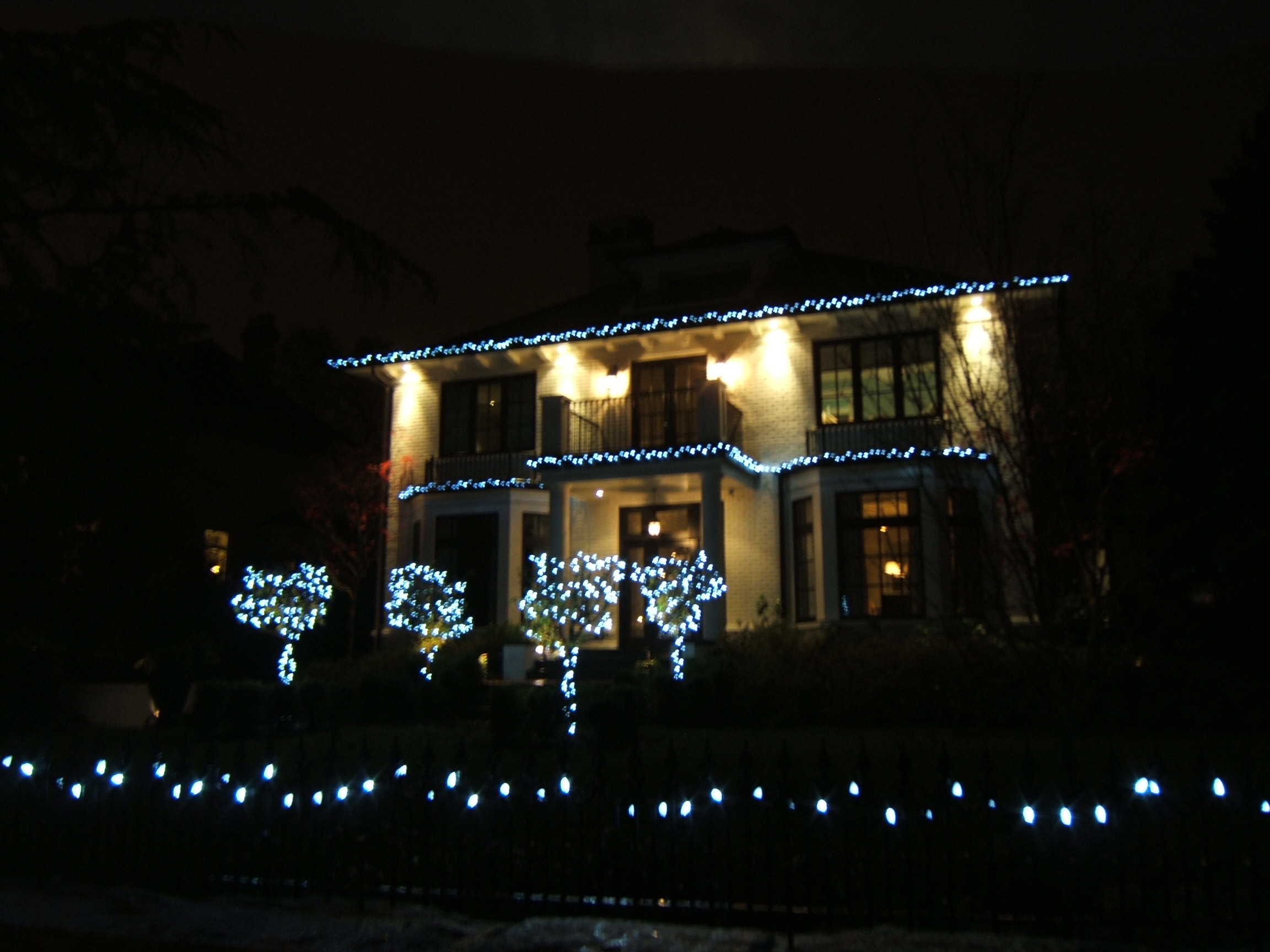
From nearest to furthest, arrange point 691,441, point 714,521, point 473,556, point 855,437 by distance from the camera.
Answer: point 714,521 < point 855,437 < point 691,441 < point 473,556

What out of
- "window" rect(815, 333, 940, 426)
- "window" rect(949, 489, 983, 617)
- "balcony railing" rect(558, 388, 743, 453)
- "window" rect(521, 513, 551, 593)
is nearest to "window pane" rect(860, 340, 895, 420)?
"window" rect(815, 333, 940, 426)

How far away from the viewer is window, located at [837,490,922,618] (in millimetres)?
16438

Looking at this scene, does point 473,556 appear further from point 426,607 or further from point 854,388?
point 854,388

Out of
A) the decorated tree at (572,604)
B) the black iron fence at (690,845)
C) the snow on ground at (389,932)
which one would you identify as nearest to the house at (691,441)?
the decorated tree at (572,604)

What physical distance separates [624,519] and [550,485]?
72.0 inches

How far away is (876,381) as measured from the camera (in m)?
17.6

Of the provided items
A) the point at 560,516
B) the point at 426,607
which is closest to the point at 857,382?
the point at 560,516

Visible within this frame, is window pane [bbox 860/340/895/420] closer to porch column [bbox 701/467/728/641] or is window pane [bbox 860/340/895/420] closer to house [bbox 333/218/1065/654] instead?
house [bbox 333/218/1065/654]

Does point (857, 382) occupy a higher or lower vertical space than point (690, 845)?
higher

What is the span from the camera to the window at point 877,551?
16.4 m

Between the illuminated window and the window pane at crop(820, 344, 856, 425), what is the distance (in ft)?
44.4

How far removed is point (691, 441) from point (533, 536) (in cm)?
355

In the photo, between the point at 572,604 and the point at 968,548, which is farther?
the point at 572,604

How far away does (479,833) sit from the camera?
5504 mm
